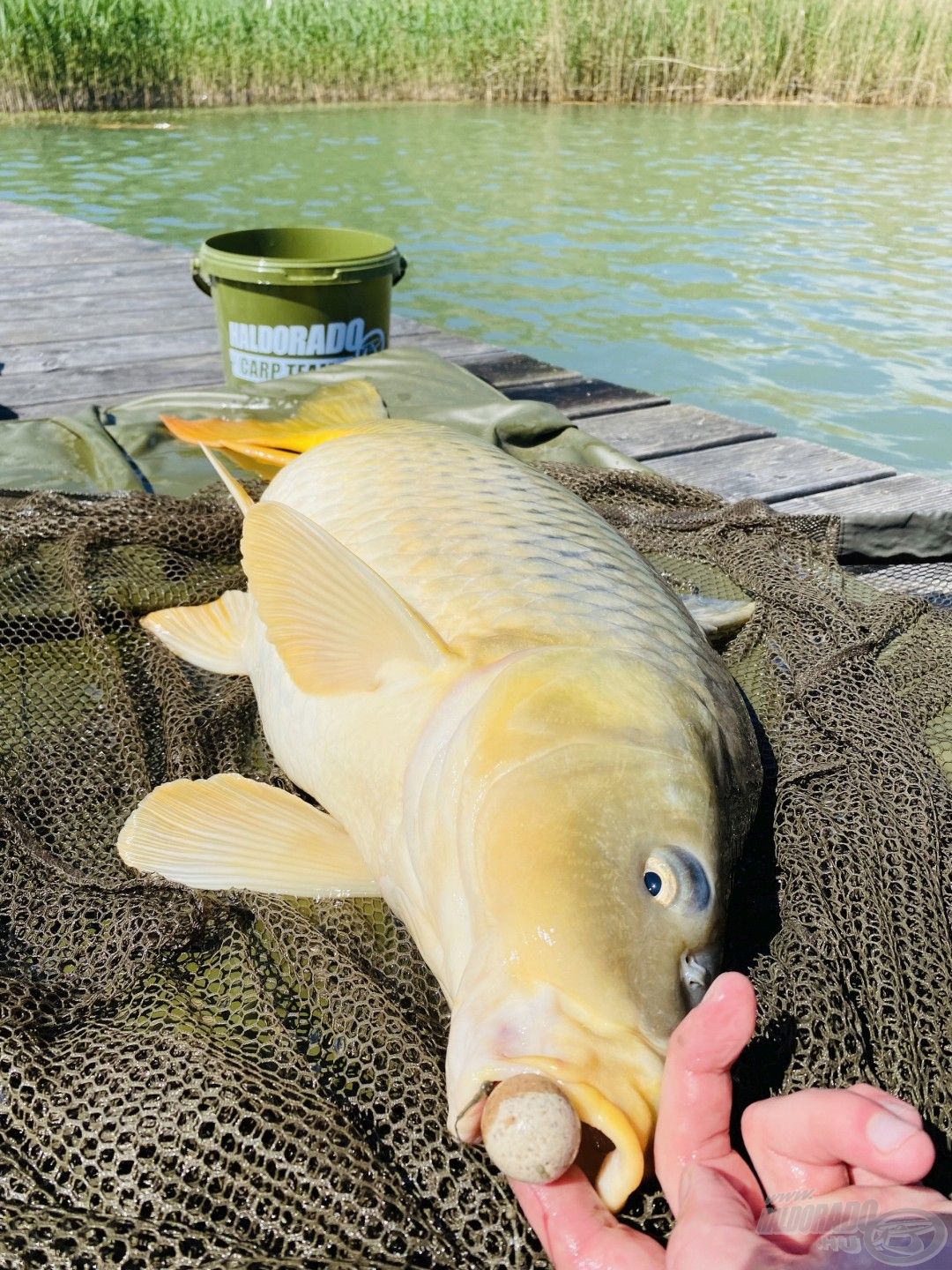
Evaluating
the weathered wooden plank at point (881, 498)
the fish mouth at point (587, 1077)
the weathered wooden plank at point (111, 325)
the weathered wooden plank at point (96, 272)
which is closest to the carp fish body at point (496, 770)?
the fish mouth at point (587, 1077)

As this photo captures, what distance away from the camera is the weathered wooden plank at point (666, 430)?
4336 millimetres

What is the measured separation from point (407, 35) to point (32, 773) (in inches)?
762

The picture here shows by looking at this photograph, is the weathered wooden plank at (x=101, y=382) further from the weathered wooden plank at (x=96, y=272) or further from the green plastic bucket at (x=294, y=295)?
the weathered wooden plank at (x=96, y=272)

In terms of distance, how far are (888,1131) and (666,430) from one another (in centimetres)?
374

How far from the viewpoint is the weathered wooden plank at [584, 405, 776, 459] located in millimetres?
4336

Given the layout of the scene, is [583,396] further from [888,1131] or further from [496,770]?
[888,1131]

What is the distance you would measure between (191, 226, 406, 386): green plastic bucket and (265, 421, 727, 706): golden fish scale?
170 cm

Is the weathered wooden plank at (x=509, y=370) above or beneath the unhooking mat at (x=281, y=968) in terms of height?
beneath

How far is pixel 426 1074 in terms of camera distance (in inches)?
54.9

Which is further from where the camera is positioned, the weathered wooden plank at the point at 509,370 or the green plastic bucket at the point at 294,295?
the weathered wooden plank at the point at 509,370

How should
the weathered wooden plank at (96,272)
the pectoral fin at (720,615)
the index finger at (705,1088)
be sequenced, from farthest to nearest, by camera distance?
1. the weathered wooden plank at (96,272)
2. the pectoral fin at (720,615)
3. the index finger at (705,1088)

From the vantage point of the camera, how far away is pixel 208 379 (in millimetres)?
4871
